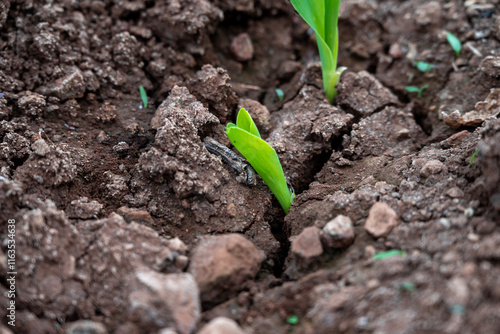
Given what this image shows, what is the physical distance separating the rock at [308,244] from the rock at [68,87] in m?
1.28

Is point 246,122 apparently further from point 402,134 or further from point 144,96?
point 402,134

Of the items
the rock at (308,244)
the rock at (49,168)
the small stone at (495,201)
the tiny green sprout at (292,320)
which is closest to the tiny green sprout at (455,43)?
the small stone at (495,201)

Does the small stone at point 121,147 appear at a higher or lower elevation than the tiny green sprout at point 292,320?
lower

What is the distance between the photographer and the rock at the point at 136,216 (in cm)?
157

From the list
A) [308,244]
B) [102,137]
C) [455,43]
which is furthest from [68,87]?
[455,43]

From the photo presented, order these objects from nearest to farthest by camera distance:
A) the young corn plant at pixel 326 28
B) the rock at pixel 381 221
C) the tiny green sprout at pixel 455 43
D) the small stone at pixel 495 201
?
1. the small stone at pixel 495 201
2. the rock at pixel 381 221
3. the young corn plant at pixel 326 28
4. the tiny green sprout at pixel 455 43

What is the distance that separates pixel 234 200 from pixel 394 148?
0.82 m

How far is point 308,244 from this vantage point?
1.39m

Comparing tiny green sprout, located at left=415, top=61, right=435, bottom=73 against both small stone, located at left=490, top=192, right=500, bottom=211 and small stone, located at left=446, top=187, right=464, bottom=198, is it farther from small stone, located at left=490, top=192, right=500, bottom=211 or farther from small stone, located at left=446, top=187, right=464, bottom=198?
small stone, located at left=490, top=192, right=500, bottom=211

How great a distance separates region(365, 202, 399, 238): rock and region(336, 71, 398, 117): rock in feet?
2.48

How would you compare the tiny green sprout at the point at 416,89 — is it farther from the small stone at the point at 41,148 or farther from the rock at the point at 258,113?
the small stone at the point at 41,148

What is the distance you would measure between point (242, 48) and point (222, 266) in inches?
57.7

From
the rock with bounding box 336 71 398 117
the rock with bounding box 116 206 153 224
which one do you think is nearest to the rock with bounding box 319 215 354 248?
the rock with bounding box 116 206 153 224

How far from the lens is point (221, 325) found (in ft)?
3.61
